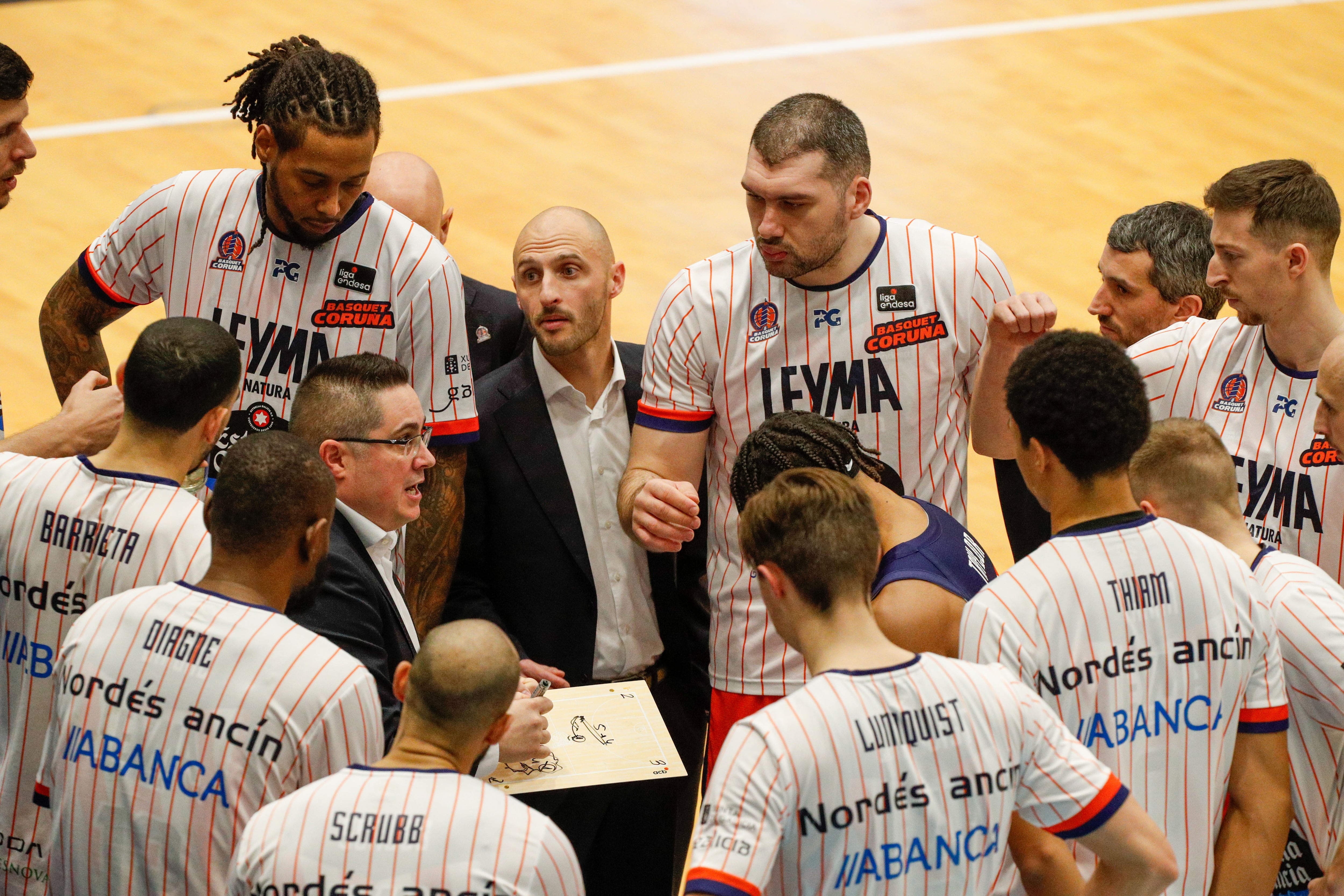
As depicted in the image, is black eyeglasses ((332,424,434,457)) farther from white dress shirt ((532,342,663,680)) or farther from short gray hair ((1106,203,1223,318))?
short gray hair ((1106,203,1223,318))

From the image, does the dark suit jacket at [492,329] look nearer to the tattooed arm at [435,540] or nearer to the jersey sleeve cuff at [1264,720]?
the tattooed arm at [435,540]

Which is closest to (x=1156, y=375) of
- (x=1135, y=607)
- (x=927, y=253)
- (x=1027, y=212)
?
(x=927, y=253)

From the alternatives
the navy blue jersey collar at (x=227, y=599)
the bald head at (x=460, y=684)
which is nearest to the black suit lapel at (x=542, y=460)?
the navy blue jersey collar at (x=227, y=599)

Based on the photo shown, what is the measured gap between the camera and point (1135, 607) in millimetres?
2818

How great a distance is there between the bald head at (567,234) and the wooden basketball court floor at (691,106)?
319 centimetres

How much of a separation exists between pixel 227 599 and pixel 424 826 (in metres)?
0.66

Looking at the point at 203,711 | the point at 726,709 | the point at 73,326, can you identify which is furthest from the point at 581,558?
the point at 203,711

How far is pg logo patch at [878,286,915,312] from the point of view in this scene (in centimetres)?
411

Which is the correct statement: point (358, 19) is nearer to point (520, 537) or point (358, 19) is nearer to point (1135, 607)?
point (520, 537)

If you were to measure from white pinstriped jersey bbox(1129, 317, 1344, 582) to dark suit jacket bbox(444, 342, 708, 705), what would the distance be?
61.4 inches

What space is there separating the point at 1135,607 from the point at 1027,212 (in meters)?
6.90

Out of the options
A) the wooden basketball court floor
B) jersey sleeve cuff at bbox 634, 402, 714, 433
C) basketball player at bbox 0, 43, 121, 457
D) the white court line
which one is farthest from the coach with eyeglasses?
the white court line

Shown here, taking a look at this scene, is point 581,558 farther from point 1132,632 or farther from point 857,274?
point 1132,632

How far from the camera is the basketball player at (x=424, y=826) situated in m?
2.36
